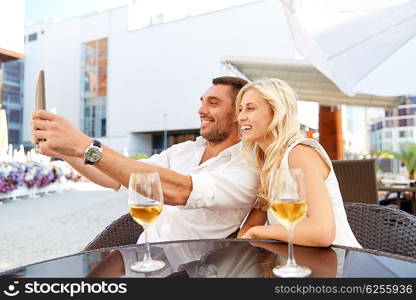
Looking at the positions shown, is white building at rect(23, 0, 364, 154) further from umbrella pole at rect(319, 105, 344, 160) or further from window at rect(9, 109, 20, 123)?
umbrella pole at rect(319, 105, 344, 160)

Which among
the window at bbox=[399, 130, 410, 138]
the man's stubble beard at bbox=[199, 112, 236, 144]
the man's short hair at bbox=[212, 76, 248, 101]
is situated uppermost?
the window at bbox=[399, 130, 410, 138]

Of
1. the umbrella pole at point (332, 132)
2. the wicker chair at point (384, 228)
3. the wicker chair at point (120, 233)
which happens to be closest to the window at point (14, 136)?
the umbrella pole at point (332, 132)

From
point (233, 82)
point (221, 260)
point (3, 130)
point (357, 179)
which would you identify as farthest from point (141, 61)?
point (221, 260)

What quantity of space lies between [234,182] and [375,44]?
2760 millimetres

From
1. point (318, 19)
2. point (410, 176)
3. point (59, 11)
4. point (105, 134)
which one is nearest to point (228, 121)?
point (318, 19)

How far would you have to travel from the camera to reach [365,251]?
0.98 m

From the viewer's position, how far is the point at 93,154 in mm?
Answer: 1105

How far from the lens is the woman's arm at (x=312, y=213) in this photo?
3.43 ft

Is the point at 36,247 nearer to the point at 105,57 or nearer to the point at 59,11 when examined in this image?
the point at 105,57

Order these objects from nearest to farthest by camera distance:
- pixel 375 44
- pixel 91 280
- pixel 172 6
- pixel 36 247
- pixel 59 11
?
pixel 91 280
pixel 375 44
pixel 36 247
pixel 172 6
pixel 59 11

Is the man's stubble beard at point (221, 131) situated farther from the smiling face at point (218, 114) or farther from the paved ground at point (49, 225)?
the paved ground at point (49, 225)

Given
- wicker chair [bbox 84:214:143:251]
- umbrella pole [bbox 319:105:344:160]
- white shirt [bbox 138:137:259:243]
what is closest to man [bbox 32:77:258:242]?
white shirt [bbox 138:137:259:243]

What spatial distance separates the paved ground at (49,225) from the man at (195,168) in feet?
7.68

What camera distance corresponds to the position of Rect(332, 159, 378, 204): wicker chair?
300 centimetres
